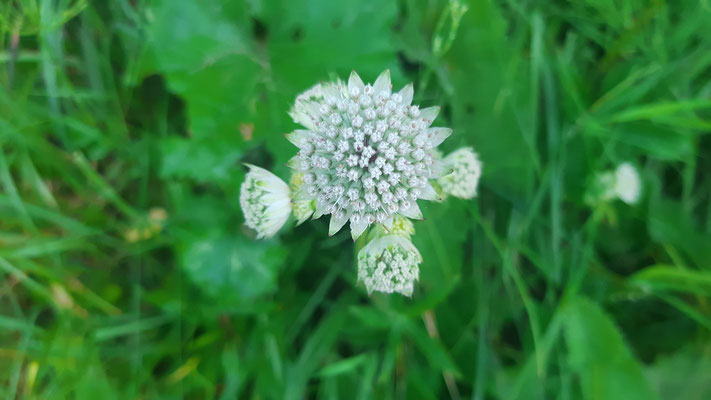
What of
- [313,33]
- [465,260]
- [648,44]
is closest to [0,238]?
[313,33]

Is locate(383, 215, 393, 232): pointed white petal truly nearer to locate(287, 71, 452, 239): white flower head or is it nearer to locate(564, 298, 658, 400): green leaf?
locate(287, 71, 452, 239): white flower head

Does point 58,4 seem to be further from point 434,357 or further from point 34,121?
point 434,357

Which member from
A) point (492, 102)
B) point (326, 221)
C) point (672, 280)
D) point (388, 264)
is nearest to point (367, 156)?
point (388, 264)

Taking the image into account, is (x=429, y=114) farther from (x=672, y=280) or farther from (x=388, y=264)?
(x=672, y=280)

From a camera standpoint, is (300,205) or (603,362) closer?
(300,205)

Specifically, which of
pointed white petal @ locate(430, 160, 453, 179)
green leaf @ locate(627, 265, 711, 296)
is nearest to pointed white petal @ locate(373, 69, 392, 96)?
pointed white petal @ locate(430, 160, 453, 179)

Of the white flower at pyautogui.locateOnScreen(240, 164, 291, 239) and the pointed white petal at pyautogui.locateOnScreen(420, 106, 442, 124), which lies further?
the white flower at pyautogui.locateOnScreen(240, 164, 291, 239)
